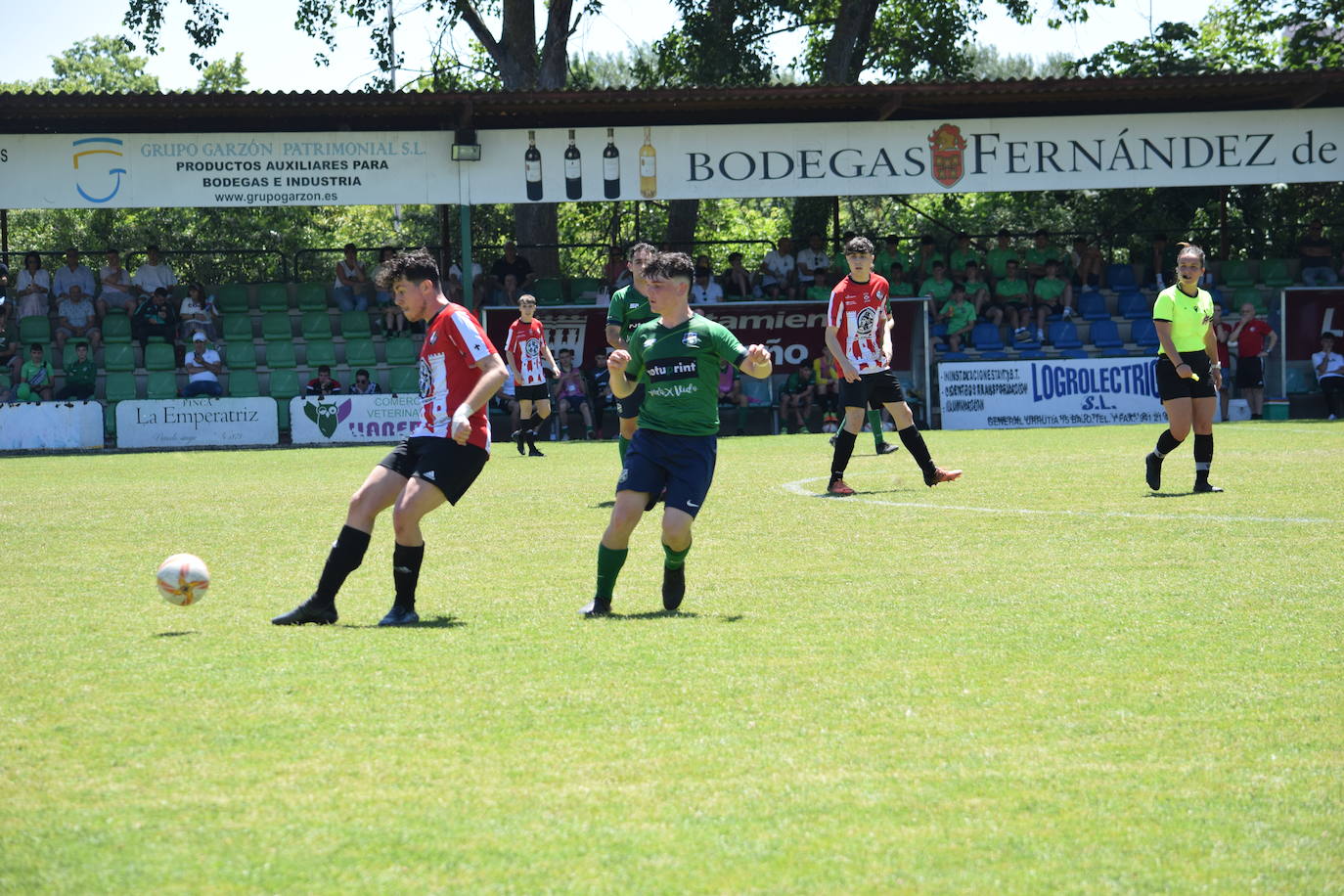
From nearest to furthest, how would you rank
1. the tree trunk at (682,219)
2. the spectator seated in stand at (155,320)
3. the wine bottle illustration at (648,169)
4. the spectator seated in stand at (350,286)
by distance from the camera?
1. the wine bottle illustration at (648,169)
2. the spectator seated in stand at (155,320)
3. the spectator seated in stand at (350,286)
4. the tree trunk at (682,219)

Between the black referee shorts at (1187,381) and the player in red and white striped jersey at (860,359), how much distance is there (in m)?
1.89

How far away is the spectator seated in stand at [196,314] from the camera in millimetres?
25328

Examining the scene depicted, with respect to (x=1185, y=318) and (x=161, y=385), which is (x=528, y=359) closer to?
(x=161, y=385)

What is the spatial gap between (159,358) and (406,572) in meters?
19.4

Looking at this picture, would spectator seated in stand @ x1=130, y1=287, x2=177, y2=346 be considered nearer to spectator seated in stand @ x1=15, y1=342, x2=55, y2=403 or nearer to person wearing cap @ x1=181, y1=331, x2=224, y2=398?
person wearing cap @ x1=181, y1=331, x2=224, y2=398

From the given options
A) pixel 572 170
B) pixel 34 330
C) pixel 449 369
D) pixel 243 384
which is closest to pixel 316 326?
pixel 243 384

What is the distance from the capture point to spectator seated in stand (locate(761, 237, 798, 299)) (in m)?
26.4

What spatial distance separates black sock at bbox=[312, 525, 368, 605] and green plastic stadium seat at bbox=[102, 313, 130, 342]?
20.0 m

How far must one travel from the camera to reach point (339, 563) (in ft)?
22.6

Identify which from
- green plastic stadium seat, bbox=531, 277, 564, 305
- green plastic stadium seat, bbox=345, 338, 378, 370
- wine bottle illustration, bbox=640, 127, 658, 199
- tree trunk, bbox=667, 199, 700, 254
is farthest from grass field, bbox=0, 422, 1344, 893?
tree trunk, bbox=667, 199, 700, 254

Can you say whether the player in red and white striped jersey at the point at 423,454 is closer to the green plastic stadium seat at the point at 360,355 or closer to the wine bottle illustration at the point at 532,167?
the wine bottle illustration at the point at 532,167

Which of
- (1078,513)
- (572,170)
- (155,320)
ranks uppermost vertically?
(572,170)

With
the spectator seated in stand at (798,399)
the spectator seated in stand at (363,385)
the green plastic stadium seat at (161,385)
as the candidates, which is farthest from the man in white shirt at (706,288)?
the green plastic stadium seat at (161,385)

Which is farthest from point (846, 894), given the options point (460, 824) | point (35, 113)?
point (35, 113)
